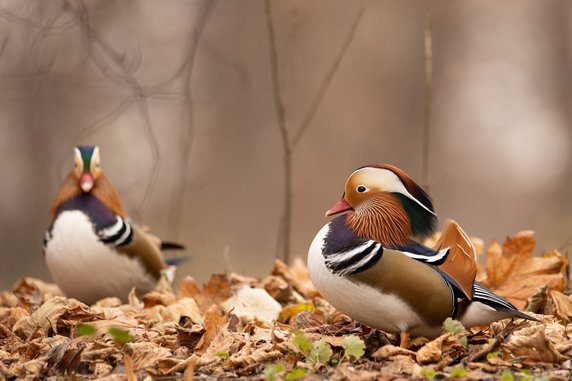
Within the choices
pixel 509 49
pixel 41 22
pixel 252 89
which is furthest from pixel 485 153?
pixel 41 22

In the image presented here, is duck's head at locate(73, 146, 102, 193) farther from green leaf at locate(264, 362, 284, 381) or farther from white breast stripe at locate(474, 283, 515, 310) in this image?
white breast stripe at locate(474, 283, 515, 310)

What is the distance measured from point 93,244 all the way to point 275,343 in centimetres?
200

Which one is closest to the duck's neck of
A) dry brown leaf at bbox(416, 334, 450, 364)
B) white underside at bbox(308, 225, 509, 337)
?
white underside at bbox(308, 225, 509, 337)

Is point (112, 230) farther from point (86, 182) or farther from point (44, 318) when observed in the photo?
point (44, 318)

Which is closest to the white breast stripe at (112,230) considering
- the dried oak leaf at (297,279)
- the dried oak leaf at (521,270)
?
the dried oak leaf at (297,279)

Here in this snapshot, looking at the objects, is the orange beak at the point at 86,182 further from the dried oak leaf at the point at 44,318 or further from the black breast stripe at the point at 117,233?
the dried oak leaf at the point at 44,318

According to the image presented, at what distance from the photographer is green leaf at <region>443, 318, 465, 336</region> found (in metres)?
3.12

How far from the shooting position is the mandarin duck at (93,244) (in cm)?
482

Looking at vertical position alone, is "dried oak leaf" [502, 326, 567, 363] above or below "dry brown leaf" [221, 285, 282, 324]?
above

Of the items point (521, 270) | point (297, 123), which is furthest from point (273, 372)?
point (297, 123)

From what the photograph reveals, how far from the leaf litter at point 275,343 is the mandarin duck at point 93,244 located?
0.62m

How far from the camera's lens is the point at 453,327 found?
10.3 ft

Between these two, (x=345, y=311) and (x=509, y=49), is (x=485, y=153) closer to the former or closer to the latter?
(x=509, y=49)

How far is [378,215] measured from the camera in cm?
329
